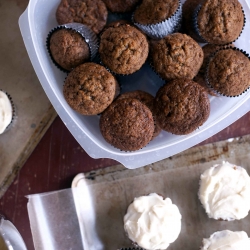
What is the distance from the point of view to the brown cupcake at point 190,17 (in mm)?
1821

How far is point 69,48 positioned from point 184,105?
0.61m

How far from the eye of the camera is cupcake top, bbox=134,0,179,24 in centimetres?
169

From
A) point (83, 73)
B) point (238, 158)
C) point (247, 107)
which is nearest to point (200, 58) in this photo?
point (247, 107)

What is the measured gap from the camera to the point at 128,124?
5.34ft

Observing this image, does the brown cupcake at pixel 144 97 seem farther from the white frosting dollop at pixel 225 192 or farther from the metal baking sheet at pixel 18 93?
the metal baking sheet at pixel 18 93

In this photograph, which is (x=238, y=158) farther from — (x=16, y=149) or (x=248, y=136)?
(x=16, y=149)

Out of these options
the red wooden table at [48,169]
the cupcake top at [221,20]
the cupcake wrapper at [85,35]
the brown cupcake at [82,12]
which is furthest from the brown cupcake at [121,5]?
the red wooden table at [48,169]

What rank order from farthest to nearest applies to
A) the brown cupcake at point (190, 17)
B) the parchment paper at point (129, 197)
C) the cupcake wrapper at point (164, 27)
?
1. the parchment paper at point (129, 197)
2. the brown cupcake at point (190, 17)
3. the cupcake wrapper at point (164, 27)

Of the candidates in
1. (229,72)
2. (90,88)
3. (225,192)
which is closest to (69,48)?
(90,88)

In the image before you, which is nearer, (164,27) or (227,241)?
(164,27)

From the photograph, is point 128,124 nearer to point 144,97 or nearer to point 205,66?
point 144,97

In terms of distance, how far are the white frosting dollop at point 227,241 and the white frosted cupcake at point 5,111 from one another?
4.19ft

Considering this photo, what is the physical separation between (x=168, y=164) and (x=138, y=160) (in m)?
0.30

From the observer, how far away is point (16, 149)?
2.04m
